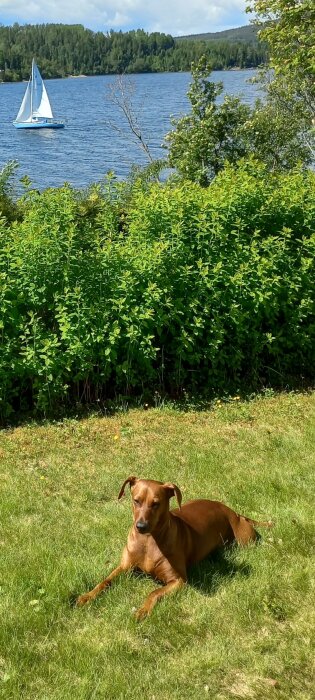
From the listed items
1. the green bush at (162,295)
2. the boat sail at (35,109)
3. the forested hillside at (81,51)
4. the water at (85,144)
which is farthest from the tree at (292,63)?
the forested hillside at (81,51)

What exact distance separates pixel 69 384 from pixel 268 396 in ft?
7.15

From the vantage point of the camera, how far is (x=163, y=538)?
3.75 metres

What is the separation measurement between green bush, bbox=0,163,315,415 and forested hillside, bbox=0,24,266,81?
91.2 m

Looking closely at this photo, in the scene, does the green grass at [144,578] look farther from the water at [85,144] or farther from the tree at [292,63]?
the water at [85,144]

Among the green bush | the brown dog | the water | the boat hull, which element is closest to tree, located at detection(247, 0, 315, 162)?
the water

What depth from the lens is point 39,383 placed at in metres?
6.50

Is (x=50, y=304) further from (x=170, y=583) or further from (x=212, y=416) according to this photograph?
(x=170, y=583)

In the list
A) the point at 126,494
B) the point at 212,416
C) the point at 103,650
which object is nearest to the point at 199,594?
the point at 103,650

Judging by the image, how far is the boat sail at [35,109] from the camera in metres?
60.9

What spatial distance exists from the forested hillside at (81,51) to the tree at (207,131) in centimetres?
8035

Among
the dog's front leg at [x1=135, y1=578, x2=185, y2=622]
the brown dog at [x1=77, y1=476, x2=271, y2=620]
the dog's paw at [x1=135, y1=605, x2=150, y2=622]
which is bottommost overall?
the dog's paw at [x1=135, y1=605, x2=150, y2=622]

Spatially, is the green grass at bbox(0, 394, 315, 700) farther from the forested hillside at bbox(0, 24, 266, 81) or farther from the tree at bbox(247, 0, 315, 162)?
the forested hillside at bbox(0, 24, 266, 81)

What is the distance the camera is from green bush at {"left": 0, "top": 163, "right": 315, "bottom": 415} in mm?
6453

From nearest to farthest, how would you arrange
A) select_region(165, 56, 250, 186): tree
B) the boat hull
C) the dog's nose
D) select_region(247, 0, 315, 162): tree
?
the dog's nose < select_region(247, 0, 315, 162): tree < select_region(165, 56, 250, 186): tree < the boat hull
